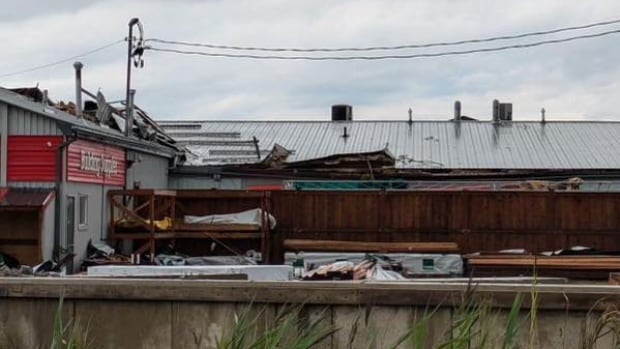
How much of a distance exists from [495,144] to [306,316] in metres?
25.8

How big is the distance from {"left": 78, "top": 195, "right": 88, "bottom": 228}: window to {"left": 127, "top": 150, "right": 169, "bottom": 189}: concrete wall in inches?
125

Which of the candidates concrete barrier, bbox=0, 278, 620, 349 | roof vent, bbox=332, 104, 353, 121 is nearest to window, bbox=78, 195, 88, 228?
concrete barrier, bbox=0, 278, 620, 349

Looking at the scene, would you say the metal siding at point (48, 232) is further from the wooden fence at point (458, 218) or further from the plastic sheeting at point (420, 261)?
the wooden fence at point (458, 218)

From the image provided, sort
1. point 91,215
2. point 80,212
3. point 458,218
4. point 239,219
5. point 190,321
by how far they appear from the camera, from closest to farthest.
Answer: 1. point 190,321
2. point 80,212
3. point 91,215
4. point 458,218
5. point 239,219

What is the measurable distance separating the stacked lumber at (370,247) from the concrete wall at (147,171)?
4880 millimetres

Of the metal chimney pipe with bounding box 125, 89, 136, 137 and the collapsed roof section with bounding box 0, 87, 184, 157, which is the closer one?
the collapsed roof section with bounding box 0, 87, 184, 157

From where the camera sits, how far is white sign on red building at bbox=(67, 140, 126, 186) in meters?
18.2

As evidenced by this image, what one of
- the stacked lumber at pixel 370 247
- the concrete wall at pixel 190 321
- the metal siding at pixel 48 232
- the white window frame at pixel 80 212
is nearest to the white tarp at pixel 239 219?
the stacked lumber at pixel 370 247

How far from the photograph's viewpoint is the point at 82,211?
18844 mm

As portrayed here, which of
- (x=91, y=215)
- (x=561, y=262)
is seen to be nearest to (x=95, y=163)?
(x=91, y=215)

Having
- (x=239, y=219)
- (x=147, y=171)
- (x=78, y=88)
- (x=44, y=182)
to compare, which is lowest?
(x=239, y=219)

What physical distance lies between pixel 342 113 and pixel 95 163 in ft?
66.5

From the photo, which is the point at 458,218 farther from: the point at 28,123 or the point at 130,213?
the point at 28,123

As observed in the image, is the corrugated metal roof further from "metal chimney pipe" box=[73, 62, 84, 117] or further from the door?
the door
